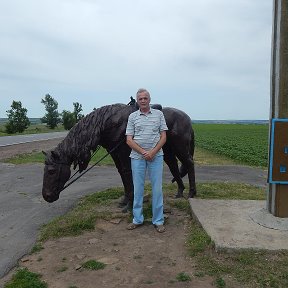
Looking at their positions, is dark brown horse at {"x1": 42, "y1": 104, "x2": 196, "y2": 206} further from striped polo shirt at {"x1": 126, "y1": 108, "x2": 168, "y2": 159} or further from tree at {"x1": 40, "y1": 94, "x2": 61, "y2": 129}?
tree at {"x1": 40, "y1": 94, "x2": 61, "y2": 129}

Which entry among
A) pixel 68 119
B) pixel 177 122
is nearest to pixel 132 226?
pixel 177 122

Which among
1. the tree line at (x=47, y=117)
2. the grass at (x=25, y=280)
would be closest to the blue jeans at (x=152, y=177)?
the grass at (x=25, y=280)

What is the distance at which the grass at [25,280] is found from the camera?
3670 millimetres

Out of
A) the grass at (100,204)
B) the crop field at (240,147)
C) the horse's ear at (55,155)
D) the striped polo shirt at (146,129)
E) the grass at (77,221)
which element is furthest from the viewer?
the crop field at (240,147)

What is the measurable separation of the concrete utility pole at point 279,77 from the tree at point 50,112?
67483mm

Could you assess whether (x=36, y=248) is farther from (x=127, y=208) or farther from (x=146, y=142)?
(x=146, y=142)

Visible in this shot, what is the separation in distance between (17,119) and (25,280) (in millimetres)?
52080

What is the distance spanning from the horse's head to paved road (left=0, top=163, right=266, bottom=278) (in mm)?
562

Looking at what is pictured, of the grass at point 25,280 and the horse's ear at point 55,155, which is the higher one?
the horse's ear at point 55,155

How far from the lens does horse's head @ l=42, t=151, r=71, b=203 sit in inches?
223

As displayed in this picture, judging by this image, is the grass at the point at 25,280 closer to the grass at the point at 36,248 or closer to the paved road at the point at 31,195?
the paved road at the point at 31,195

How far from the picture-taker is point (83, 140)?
575 centimetres

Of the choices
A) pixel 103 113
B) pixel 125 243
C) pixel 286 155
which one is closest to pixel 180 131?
pixel 103 113

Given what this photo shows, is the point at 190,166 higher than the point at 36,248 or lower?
higher
